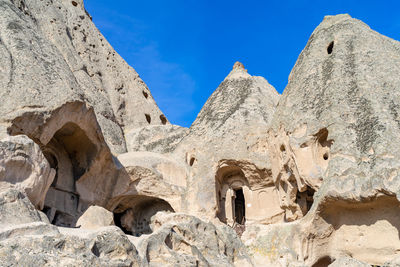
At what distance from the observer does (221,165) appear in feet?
37.9

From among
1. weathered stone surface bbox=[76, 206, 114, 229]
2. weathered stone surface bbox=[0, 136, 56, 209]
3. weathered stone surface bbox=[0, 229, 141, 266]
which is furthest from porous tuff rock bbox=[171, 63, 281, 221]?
weathered stone surface bbox=[0, 229, 141, 266]

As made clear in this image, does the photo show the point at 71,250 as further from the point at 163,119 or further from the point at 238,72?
the point at 163,119

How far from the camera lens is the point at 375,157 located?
26.4ft

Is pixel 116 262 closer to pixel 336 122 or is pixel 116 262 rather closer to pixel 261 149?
pixel 336 122

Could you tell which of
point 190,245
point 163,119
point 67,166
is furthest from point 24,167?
point 163,119

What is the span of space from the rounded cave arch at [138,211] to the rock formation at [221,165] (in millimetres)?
44

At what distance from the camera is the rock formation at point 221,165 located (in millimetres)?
5492

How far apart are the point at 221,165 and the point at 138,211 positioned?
9.96 feet

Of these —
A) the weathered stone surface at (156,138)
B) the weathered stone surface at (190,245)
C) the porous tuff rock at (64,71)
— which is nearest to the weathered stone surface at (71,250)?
the weathered stone surface at (190,245)

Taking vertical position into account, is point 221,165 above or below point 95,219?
above

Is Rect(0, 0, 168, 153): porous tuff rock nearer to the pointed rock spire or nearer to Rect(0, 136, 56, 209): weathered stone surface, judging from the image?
Rect(0, 136, 56, 209): weathered stone surface

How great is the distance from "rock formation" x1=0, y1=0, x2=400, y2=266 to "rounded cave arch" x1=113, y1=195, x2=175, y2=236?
4 cm

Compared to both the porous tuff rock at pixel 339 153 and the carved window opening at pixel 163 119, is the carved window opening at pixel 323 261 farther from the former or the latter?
the carved window opening at pixel 163 119

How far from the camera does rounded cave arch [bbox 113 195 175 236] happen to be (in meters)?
12.7
